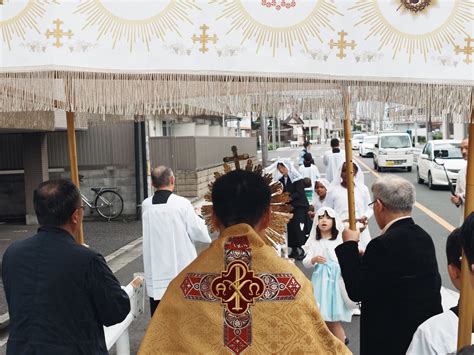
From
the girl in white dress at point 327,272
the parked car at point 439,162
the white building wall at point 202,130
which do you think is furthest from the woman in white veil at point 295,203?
the white building wall at point 202,130

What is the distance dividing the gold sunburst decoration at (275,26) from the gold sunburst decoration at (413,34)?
0.12 meters

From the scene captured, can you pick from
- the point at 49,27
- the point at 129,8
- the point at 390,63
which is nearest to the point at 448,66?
the point at 390,63

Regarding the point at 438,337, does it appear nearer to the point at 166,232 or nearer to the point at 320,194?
the point at 166,232

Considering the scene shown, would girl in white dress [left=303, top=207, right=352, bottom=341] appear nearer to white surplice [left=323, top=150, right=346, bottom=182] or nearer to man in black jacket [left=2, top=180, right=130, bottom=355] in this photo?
man in black jacket [left=2, top=180, right=130, bottom=355]

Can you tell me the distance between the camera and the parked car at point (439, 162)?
1820cm

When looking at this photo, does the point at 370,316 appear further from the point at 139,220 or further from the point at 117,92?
the point at 139,220

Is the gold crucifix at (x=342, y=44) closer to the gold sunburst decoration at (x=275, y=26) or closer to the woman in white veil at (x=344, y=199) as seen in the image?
the gold sunburst decoration at (x=275, y=26)

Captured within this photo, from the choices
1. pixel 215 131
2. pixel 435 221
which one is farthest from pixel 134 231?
pixel 215 131

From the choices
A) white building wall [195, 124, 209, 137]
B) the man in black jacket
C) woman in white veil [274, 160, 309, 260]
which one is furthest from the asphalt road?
white building wall [195, 124, 209, 137]

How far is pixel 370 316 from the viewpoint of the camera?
294 centimetres

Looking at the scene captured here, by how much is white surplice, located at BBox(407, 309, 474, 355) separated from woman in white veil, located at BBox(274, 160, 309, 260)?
6.15m

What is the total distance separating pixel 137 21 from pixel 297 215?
23.2ft

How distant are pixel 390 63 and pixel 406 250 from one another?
3.30 feet

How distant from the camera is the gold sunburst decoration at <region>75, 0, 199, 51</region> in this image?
2.22 metres
